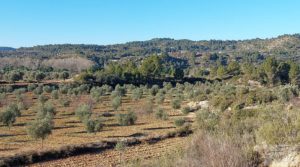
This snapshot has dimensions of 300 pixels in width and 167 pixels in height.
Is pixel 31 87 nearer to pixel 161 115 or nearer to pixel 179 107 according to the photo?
pixel 179 107

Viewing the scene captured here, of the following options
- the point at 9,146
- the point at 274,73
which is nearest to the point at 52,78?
the point at 274,73

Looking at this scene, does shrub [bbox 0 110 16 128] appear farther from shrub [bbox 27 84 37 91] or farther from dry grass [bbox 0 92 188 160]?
shrub [bbox 27 84 37 91]

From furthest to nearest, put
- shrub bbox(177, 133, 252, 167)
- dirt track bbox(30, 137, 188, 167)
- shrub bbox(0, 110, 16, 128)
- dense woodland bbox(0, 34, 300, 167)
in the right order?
shrub bbox(0, 110, 16, 128)
dirt track bbox(30, 137, 188, 167)
dense woodland bbox(0, 34, 300, 167)
shrub bbox(177, 133, 252, 167)

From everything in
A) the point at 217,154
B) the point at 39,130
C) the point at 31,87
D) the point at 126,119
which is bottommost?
the point at 126,119

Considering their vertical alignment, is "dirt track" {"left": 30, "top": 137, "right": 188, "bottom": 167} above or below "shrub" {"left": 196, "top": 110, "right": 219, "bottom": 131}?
below

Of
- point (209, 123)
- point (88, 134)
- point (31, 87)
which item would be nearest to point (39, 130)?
point (88, 134)

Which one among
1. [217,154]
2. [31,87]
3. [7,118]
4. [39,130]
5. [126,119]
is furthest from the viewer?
[31,87]

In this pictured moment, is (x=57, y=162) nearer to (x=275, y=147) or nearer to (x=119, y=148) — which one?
(x=119, y=148)

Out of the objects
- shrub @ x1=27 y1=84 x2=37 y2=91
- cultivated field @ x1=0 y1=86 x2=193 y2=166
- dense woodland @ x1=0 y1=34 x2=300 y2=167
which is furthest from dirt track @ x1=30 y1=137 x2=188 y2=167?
shrub @ x1=27 y1=84 x2=37 y2=91

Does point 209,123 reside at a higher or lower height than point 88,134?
higher

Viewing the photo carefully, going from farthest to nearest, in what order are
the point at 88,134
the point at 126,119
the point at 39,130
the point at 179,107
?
the point at 179,107
the point at 126,119
the point at 88,134
the point at 39,130

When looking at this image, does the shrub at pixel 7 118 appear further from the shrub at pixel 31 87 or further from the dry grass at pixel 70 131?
the shrub at pixel 31 87

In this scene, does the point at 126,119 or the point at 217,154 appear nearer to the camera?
the point at 217,154

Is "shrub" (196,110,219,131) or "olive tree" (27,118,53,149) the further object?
"olive tree" (27,118,53,149)
